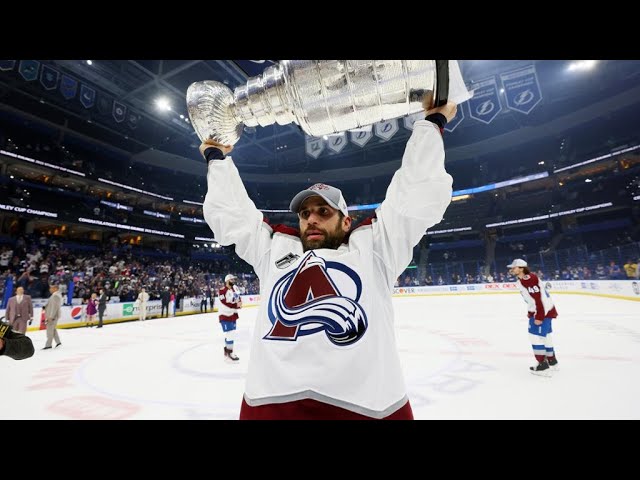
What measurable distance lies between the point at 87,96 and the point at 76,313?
421 inches

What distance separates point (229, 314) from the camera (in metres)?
5.79

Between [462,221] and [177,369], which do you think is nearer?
[177,369]

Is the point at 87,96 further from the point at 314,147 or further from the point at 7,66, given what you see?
the point at 314,147

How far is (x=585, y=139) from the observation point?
969 inches

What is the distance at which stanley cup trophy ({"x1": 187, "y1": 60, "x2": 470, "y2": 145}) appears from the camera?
4.47 feet

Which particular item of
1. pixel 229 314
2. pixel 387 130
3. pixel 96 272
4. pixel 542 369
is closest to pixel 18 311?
pixel 229 314

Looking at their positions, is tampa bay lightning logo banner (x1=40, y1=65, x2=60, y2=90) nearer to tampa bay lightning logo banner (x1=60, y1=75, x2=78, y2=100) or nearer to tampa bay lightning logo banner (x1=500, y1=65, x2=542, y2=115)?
tampa bay lightning logo banner (x1=60, y1=75, x2=78, y2=100)

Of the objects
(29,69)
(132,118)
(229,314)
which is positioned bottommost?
(229,314)

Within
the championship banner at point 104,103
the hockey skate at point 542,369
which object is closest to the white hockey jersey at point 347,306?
the hockey skate at point 542,369

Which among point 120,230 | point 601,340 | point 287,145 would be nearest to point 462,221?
point 287,145

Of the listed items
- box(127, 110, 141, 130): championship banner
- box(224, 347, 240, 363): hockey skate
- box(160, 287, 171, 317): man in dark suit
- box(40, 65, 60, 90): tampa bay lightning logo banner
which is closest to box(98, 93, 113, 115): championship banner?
box(127, 110, 141, 130): championship banner

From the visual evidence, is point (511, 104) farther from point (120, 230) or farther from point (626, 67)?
point (120, 230)
